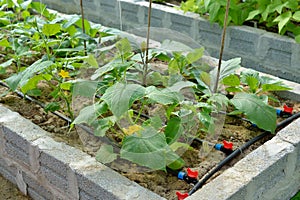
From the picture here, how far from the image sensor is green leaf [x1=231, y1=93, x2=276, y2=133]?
1.94m

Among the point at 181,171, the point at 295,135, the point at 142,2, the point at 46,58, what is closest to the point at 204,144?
the point at 181,171

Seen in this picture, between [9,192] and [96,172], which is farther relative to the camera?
[9,192]

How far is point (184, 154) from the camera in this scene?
6.23 ft

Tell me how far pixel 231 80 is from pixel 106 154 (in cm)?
68

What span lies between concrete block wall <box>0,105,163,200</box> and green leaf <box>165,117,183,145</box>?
0.71 ft

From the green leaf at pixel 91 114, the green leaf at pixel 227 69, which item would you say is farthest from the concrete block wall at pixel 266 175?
the green leaf at pixel 91 114

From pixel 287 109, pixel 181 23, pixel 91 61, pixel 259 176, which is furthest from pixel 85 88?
pixel 181 23

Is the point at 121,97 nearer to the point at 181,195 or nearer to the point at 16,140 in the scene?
the point at 181,195

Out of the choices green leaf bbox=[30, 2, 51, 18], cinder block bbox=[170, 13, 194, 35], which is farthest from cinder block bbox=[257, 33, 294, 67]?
green leaf bbox=[30, 2, 51, 18]

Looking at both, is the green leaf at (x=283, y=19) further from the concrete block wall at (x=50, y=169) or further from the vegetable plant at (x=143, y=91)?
the concrete block wall at (x=50, y=169)

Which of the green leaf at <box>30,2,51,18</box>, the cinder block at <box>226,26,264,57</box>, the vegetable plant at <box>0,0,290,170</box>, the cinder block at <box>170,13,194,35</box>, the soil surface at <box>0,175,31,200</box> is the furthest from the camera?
the cinder block at <box>170,13,194,35</box>

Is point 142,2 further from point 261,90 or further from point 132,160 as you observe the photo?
point 132,160

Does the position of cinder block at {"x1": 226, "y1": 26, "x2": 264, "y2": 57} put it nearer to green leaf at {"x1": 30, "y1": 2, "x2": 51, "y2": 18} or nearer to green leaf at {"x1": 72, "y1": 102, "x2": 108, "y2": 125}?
green leaf at {"x1": 30, "y1": 2, "x2": 51, "y2": 18}

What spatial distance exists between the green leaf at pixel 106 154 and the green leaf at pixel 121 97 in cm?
19
